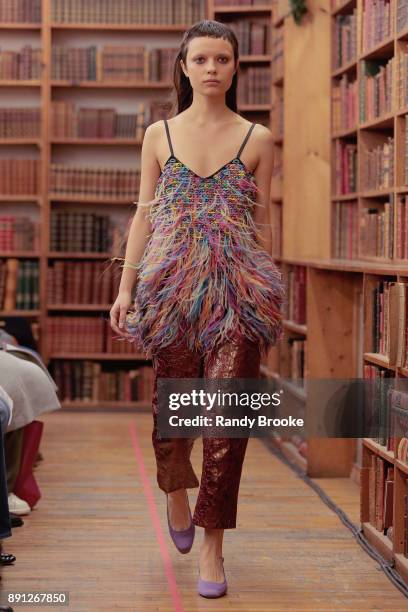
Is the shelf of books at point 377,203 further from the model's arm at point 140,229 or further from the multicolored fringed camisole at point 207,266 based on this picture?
the model's arm at point 140,229

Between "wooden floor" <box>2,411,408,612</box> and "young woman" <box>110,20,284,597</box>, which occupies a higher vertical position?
"young woman" <box>110,20,284,597</box>

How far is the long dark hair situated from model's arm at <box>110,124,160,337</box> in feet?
0.41

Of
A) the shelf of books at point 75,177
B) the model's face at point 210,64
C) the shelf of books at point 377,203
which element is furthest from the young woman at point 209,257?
the shelf of books at point 75,177

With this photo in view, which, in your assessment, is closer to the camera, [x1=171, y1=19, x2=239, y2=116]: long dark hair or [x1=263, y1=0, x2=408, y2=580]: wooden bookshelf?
[x1=171, y1=19, x2=239, y2=116]: long dark hair

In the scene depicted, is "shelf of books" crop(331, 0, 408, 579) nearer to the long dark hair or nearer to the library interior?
the library interior

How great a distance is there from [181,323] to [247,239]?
0.28 meters

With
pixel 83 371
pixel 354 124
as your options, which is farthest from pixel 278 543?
pixel 83 371

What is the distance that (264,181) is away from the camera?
115 inches

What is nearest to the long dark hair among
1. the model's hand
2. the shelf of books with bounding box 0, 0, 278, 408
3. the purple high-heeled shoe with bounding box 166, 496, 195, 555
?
the model's hand

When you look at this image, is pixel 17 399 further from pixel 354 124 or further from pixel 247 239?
pixel 354 124

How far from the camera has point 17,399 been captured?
3.68 metres

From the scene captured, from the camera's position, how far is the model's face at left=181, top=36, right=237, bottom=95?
2797 mm

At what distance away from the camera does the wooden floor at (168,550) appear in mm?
2895

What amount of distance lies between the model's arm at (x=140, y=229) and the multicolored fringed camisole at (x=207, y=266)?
0.18 ft
